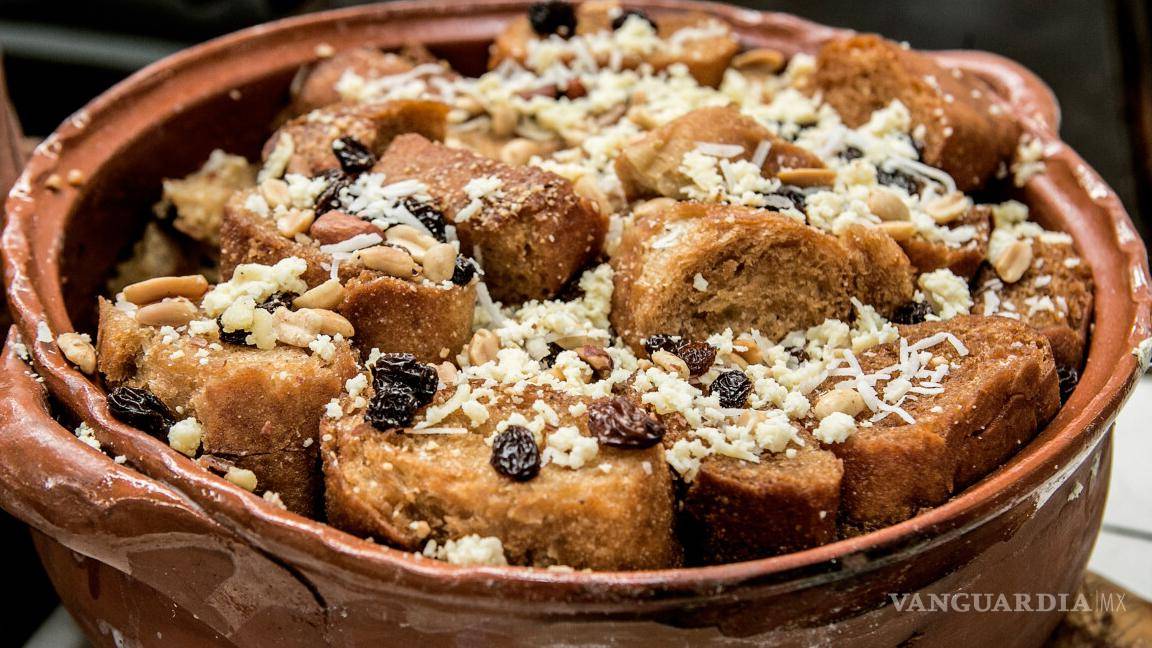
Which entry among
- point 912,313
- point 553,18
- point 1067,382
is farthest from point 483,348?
point 553,18

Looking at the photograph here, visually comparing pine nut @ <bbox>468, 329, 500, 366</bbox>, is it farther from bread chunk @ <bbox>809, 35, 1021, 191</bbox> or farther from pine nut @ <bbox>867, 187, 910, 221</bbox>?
bread chunk @ <bbox>809, 35, 1021, 191</bbox>

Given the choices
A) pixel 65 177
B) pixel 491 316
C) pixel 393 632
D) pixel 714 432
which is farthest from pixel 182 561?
pixel 65 177

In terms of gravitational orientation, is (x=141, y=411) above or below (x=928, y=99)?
below

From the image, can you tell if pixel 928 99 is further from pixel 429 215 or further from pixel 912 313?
pixel 429 215

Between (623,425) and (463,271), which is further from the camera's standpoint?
(463,271)

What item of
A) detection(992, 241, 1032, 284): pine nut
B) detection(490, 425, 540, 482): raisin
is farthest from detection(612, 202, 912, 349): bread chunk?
detection(490, 425, 540, 482): raisin

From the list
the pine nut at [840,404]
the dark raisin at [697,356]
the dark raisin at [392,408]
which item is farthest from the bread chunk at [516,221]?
the pine nut at [840,404]
